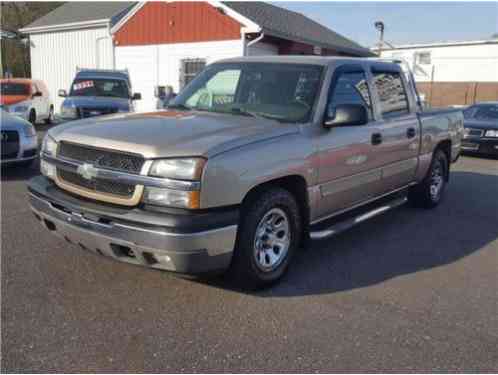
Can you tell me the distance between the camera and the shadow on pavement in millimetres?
4289

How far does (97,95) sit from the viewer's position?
13039 millimetres

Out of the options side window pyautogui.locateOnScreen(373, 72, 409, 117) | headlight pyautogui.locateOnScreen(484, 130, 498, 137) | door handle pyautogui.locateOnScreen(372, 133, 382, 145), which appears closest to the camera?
door handle pyautogui.locateOnScreen(372, 133, 382, 145)

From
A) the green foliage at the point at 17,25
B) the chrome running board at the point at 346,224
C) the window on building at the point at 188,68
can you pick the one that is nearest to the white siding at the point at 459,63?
the window on building at the point at 188,68

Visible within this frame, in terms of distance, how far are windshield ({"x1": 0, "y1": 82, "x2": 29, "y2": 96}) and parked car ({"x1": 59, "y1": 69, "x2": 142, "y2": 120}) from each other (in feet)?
11.0

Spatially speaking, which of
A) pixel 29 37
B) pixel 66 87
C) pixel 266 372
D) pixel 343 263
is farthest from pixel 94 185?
pixel 29 37

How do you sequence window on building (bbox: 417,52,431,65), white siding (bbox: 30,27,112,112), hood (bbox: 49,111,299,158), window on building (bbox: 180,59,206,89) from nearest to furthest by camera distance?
hood (bbox: 49,111,299,158)
window on building (bbox: 180,59,206,89)
white siding (bbox: 30,27,112,112)
window on building (bbox: 417,52,431,65)

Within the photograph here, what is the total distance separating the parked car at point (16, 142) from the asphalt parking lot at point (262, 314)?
2973mm

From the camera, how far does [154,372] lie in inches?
112

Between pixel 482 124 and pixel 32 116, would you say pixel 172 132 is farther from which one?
pixel 32 116

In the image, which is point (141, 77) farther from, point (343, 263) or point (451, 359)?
point (451, 359)

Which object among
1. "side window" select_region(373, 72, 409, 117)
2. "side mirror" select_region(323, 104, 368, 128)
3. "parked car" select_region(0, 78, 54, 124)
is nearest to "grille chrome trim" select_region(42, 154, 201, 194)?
"side mirror" select_region(323, 104, 368, 128)

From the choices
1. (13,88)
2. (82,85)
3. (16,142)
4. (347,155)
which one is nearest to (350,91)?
(347,155)

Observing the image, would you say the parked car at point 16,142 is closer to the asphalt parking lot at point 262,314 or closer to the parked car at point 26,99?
the asphalt parking lot at point 262,314

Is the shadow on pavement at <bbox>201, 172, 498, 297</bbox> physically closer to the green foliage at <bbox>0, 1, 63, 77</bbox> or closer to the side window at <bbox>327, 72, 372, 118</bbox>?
the side window at <bbox>327, 72, 372, 118</bbox>
